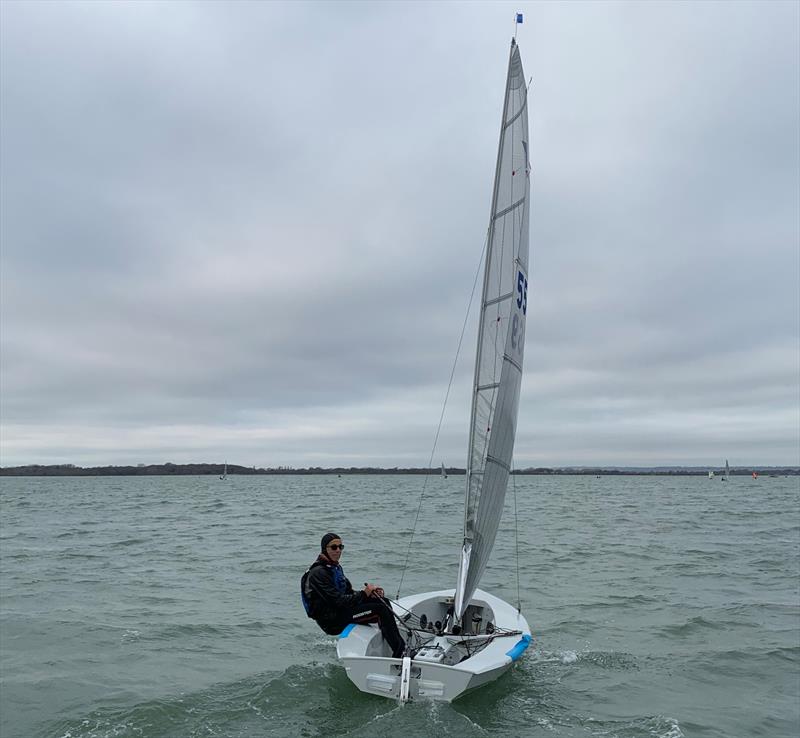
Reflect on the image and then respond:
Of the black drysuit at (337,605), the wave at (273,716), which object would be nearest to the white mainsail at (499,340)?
the black drysuit at (337,605)

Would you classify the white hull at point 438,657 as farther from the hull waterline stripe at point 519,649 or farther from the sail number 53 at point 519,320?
the sail number 53 at point 519,320

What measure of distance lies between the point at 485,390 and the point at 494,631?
3.03 meters

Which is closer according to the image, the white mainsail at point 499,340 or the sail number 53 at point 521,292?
the white mainsail at point 499,340

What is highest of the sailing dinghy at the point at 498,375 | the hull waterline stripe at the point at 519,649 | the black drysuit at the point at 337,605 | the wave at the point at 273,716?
the sailing dinghy at the point at 498,375

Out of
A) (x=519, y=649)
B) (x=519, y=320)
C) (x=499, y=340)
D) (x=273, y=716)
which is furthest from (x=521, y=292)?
(x=273, y=716)

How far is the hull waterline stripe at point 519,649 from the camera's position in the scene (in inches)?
285

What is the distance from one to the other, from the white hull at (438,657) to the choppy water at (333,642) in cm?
24

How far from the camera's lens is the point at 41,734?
669 centimetres

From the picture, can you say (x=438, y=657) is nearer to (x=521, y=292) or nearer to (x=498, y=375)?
(x=498, y=375)

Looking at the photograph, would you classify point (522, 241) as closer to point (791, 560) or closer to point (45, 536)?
point (791, 560)

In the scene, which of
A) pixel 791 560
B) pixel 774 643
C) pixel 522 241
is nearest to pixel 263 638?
pixel 522 241

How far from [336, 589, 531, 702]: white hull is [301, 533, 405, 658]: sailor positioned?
0.62 feet

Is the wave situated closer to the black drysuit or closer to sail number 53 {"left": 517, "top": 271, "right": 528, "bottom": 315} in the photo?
the black drysuit

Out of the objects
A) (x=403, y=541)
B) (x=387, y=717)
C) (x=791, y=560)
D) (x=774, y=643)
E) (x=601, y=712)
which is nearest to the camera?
(x=387, y=717)
